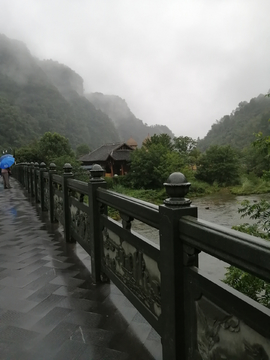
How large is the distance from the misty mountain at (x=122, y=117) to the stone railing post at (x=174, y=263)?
99788mm

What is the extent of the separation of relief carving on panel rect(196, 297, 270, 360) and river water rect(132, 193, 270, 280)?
6023mm

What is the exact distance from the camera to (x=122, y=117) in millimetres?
115688

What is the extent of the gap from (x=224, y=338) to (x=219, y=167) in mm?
30460

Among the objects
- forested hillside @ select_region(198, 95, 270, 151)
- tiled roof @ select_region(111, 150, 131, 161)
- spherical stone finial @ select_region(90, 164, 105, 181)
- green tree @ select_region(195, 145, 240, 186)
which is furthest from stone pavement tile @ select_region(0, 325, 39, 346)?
forested hillside @ select_region(198, 95, 270, 151)

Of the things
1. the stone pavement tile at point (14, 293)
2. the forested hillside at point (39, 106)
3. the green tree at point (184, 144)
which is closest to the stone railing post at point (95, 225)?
the stone pavement tile at point (14, 293)

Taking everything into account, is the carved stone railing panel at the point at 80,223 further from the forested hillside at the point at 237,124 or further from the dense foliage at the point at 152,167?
the forested hillside at the point at 237,124

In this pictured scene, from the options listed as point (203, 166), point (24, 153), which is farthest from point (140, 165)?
point (24, 153)

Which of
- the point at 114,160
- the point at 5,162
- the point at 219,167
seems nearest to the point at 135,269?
the point at 5,162

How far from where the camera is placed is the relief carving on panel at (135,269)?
5.36ft

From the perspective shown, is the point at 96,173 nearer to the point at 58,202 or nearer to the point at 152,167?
the point at 58,202

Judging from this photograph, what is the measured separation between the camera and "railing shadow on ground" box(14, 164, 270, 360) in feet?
3.22

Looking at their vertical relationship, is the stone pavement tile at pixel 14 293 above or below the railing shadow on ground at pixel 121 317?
below

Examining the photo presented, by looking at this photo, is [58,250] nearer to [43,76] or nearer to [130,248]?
[130,248]

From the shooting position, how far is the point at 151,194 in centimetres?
2366
